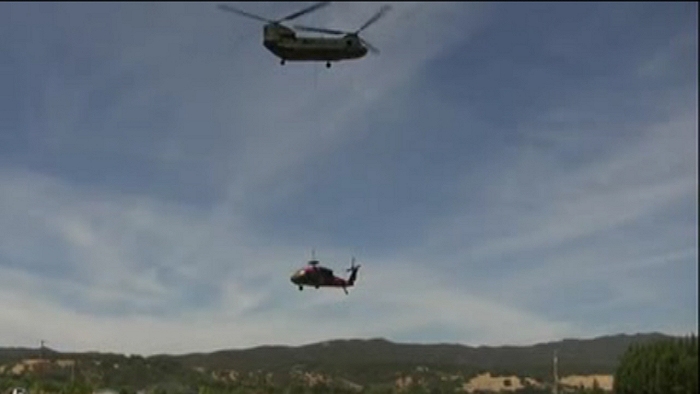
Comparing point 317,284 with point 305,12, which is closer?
point 305,12

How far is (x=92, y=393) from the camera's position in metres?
161

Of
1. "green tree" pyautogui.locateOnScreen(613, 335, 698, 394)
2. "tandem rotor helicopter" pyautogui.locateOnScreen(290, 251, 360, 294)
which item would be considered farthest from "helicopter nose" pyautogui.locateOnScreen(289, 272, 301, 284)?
"green tree" pyautogui.locateOnScreen(613, 335, 698, 394)

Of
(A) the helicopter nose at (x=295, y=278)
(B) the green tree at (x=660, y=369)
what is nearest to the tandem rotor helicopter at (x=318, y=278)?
(A) the helicopter nose at (x=295, y=278)

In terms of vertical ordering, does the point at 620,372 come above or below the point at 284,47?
below

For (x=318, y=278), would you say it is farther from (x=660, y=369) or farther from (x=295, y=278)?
(x=660, y=369)

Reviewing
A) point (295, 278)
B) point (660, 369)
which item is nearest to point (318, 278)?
point (295, 278)

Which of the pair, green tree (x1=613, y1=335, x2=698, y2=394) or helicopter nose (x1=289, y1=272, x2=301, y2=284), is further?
green tree (x1=613, y1=335, x2=698, y2=394)

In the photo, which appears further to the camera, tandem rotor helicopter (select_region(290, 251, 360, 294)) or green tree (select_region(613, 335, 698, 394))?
green tree (select_region(613, 335, 698, 394))

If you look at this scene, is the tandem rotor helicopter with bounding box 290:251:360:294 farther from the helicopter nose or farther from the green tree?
the green tree

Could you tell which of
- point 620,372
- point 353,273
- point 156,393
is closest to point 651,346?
point 620,372

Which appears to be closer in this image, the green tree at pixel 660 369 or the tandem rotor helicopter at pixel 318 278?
the tandem rotor helicopter at pixel 318 278

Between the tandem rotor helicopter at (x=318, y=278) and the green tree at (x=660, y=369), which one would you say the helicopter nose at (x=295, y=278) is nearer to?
the tandem rotor helicopter at (x=318, y=278)

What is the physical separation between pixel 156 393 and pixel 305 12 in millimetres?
152427

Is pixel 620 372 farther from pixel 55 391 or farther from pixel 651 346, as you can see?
pixel 55 391
